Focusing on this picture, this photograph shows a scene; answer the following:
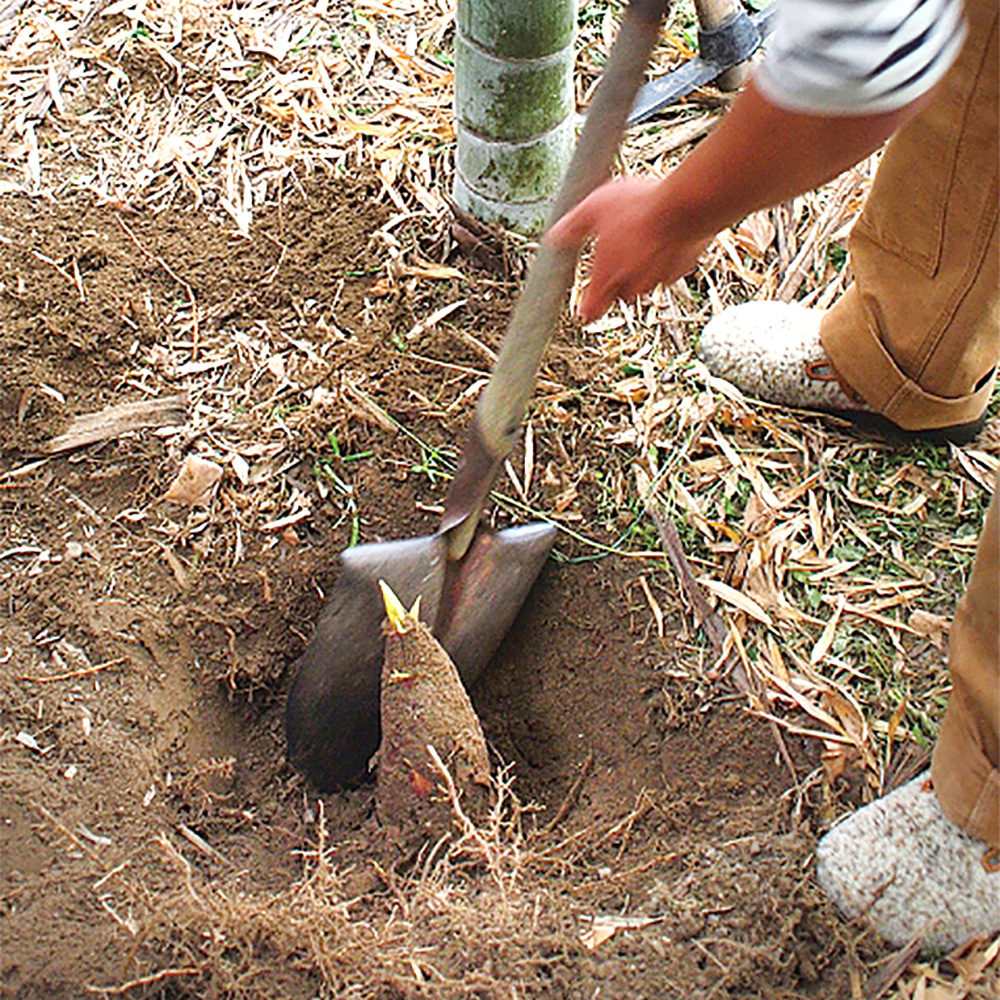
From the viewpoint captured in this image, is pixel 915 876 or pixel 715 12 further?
pixel 715 12

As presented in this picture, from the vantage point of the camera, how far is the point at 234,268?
111 inches

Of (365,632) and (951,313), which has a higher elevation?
(951,313)

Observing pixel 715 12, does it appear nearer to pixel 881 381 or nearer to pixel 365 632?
pixel 881 381

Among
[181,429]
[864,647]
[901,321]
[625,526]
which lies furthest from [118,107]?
[864,647]

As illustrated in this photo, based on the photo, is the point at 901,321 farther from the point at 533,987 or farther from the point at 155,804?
the point at 155,804

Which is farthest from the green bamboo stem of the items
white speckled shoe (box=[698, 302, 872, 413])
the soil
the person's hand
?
the person's hand

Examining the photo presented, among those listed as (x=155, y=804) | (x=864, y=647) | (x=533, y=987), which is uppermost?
(x=864, y=647)

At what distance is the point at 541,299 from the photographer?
185cm

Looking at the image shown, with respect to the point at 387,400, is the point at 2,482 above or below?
below

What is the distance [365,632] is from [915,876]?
1.07 meters

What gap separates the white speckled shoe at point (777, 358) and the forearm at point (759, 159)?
123cm

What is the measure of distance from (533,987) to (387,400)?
133 centimetres

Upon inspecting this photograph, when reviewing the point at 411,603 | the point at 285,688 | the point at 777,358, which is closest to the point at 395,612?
the point at 411,603

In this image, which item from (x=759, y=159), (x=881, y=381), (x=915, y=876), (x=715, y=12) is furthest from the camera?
(x=715, y=12)
